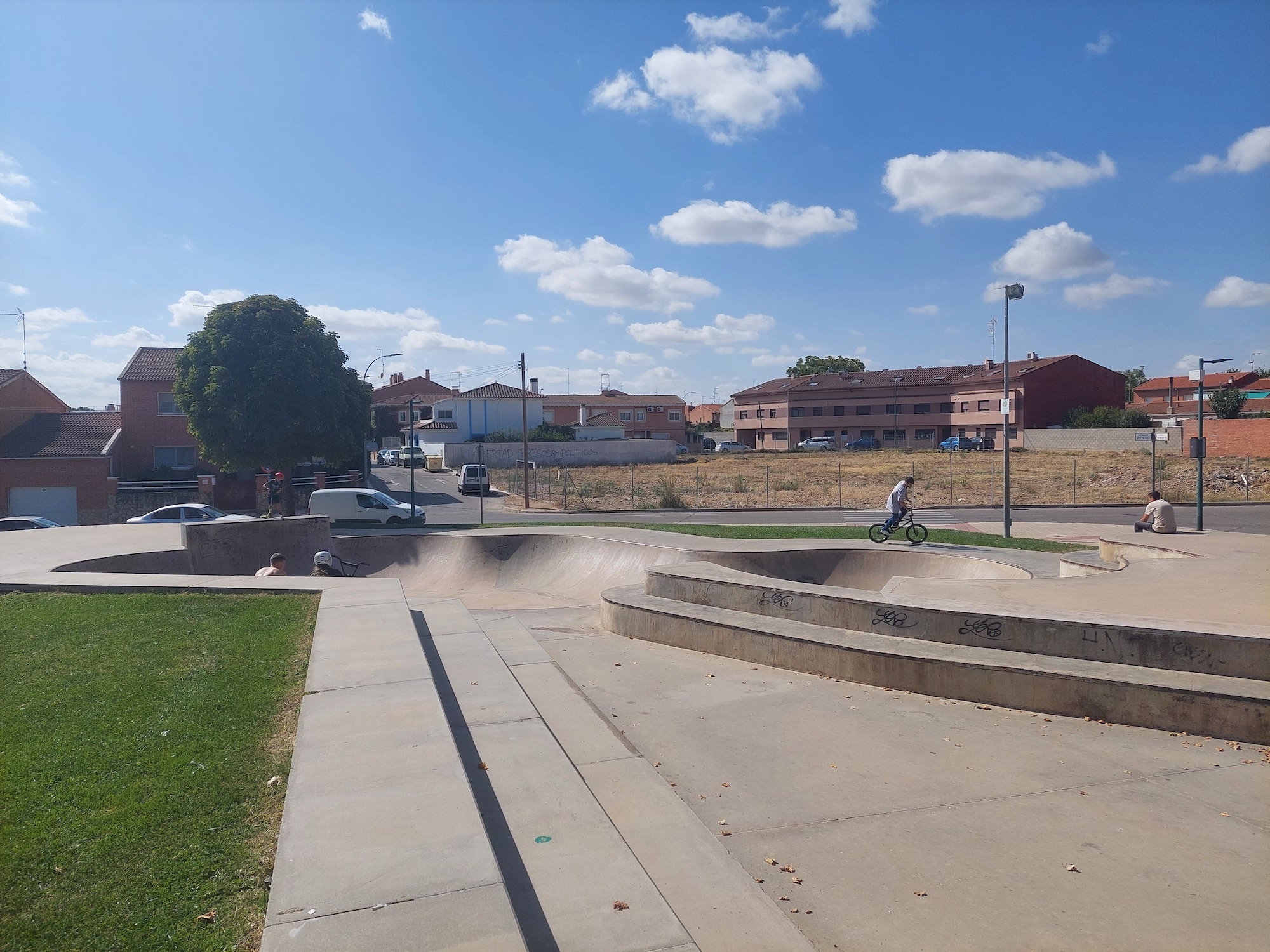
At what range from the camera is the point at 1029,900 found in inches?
176

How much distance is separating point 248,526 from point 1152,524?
62.8ft

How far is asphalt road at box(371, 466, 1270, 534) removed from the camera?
Answer: 25797 mm

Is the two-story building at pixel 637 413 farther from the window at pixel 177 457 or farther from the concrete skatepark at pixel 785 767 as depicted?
the concrete skatepark at pixel 785 767

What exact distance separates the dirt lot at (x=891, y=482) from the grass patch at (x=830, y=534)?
12694 millimetres

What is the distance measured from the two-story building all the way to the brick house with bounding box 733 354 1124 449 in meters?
7.09

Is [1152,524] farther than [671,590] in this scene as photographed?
Yes

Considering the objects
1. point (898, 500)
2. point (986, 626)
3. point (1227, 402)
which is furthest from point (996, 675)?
point (1227, 402)

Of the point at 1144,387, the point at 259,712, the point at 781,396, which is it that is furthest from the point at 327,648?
the point at 1144,387

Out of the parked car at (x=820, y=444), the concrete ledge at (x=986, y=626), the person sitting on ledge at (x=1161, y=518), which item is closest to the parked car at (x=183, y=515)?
the concrete ledge at (x=986, y=626)

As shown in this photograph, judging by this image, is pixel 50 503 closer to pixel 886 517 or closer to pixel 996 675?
pixel 886 517

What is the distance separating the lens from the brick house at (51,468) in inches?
1335

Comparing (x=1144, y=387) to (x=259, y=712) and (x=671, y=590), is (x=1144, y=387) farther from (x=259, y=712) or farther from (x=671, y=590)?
(x=259, y=712)

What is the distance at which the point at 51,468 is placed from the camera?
1346 inches

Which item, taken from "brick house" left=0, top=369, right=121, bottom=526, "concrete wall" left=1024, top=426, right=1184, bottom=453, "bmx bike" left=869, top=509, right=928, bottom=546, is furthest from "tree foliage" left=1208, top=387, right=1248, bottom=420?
"brick house" left=0, top=369, right=121, bottom=526
